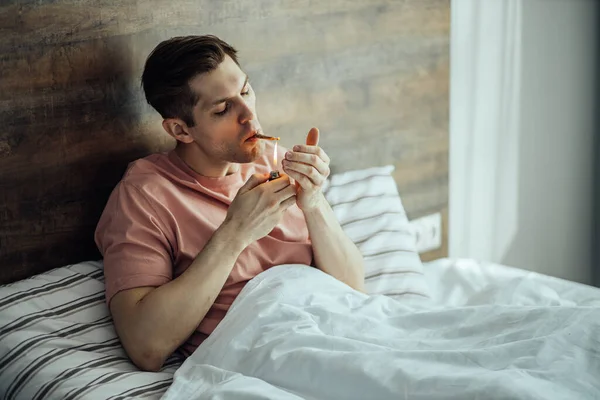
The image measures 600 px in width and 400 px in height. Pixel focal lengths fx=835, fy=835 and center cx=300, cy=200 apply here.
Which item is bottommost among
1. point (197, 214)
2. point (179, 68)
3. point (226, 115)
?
point (197, 214)

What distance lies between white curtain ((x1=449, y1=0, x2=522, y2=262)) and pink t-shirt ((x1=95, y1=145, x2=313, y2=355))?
0.95 meters

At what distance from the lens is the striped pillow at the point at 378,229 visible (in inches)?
86.2

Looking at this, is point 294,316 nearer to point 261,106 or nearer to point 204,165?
point 204,165

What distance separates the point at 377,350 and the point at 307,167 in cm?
42

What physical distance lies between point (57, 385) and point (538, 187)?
1946 mm

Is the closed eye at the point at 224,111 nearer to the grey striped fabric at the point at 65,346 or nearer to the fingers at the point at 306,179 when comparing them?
the fingers at the point at 306,179

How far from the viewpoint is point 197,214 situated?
6.01 ft

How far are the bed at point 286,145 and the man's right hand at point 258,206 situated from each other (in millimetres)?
119

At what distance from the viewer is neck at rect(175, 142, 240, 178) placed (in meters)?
1.89

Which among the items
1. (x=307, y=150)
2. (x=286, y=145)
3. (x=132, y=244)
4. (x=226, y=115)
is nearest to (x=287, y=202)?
(x=307, y=150)

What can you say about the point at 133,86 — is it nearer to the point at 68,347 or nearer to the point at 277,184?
the point at 277,184

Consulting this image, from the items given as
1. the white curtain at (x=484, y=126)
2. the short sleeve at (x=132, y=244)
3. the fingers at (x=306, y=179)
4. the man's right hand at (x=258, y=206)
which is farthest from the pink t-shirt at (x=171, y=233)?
the white curtain at (x=484, y=126)

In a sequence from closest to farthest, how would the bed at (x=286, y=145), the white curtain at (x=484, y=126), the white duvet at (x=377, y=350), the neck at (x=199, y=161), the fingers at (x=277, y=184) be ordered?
1. the white duvet at (x=377, y=350)
2. the bed at (x=286, y=145)
3. the fingers at (x=277, y=184)
4. the neck at (x=199, y=161)
5. the white curtain at (x=484, y=126)

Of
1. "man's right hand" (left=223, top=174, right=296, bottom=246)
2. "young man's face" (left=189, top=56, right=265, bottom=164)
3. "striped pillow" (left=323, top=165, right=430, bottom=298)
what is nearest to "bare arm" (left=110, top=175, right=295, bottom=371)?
"man's right hand" (left=223, top=174, right=296, bottom=246)
